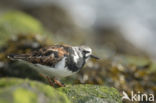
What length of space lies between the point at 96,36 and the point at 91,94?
10.0 meters

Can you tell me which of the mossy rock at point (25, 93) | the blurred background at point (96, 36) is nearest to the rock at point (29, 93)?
the mossy rock at point (25, 93)

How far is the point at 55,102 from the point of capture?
3.01m

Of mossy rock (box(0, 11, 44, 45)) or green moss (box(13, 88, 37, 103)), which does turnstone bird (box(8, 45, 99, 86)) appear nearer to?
green moss (box(13, 88, 37, 103))

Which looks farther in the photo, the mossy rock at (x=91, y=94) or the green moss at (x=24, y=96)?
the mossy rock at (x=91, y=94)

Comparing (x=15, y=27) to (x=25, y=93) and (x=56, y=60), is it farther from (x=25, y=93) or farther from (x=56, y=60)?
(x=25, y=93)

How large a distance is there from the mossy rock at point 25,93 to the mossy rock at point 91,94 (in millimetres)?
614

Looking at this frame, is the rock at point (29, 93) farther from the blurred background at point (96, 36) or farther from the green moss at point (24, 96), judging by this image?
the blurred background at point (96, 36)

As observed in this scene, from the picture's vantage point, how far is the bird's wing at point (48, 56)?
4.31 meters

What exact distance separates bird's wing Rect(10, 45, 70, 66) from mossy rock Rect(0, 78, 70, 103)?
3.92 ft

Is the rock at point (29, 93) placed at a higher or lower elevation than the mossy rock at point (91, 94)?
higher

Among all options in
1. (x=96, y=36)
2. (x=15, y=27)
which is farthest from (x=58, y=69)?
(x=96, y=36)

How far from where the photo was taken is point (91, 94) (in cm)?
384

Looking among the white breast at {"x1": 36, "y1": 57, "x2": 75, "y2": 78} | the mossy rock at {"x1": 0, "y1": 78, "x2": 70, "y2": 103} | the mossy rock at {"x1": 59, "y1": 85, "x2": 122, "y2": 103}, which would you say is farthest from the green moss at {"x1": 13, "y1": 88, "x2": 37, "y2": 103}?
the white breast at {"x1": 36, "y1": 57, "x2": 75, "y2": 78}

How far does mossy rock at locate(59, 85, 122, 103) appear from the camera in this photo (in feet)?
12.2
